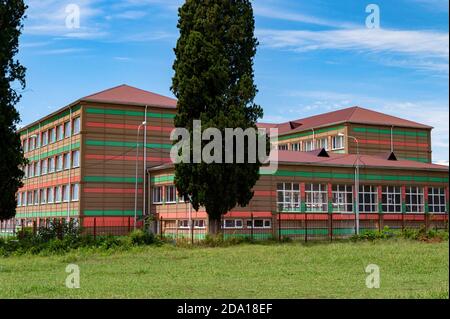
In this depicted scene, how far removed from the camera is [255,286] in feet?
50.1

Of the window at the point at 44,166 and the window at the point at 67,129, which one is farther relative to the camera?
the window at the point at 44,166

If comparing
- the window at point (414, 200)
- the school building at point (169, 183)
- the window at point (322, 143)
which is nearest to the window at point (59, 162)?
the school building at point (169, 183)

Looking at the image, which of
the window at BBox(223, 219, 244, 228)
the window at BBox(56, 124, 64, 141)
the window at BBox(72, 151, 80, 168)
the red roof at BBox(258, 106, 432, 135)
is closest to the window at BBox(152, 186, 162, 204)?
the window at BBox(72, 151, 80, 168)

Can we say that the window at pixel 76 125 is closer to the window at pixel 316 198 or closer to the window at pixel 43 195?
the window at pixel 43 195

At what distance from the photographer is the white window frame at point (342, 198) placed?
1779 inches

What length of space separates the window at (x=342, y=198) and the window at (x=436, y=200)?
27.1ft

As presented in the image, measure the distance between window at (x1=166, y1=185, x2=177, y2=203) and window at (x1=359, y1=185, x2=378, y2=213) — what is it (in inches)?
586

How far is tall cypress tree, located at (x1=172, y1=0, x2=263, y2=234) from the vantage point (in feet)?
102

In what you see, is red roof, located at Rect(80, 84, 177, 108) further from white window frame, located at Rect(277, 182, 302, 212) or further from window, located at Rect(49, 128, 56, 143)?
white window frame, located at Rect(277, 182, 302, 212)

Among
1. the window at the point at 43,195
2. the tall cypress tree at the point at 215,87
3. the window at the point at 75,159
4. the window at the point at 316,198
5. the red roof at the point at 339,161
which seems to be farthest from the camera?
the window at the point at 43,195

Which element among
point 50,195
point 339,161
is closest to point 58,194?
point 50,195

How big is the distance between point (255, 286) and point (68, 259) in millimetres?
12122

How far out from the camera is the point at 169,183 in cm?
4634
